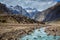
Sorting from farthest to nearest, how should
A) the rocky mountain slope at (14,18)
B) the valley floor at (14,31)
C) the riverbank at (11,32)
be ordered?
1. the rocky mountain slope at (14,18)
2. the valley floor at (14,31)
3. the riverbank at (11,32)

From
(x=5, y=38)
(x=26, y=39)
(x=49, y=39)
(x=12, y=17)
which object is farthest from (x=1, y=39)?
(x=12, y=17)

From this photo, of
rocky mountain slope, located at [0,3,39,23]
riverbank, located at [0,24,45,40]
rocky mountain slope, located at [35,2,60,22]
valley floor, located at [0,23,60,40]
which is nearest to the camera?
riverbank, located at [0,24,45,40]

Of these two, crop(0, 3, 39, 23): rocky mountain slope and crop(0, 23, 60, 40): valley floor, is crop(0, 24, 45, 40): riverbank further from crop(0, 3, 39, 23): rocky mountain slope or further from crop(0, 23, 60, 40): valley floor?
crop(0, 3, 39, 23): rocky mountain slope

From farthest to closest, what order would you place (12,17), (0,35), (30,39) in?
(12,17), (30,39), (0,35)

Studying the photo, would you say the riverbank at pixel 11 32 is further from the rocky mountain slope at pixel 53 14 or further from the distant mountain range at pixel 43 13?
the rocky mountain slope at pixel 53 14

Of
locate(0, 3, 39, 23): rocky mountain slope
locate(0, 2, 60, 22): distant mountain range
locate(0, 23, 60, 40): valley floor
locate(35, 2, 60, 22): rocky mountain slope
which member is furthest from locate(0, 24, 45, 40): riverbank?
locate(35, 2, 60, 22): rocky mountain slope

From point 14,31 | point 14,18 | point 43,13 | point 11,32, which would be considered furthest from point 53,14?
point 11,32

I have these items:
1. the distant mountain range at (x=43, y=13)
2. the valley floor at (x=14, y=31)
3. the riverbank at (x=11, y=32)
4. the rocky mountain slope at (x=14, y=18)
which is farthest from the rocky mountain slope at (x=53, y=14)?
the riverbank at (x=11, y=32)

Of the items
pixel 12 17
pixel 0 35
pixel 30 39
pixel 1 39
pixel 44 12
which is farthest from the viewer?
pixel 44 12

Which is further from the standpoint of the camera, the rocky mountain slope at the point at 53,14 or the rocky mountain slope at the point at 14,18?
the rocky mountain slope at the point at 53,14

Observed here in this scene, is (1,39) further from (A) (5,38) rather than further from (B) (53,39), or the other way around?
(B) (53,39)

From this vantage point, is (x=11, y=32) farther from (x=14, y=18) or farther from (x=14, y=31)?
(x=14, y=18)
